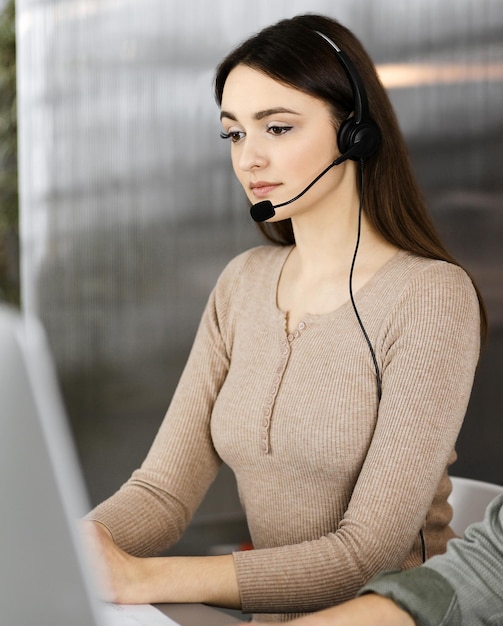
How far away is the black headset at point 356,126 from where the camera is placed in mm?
1390

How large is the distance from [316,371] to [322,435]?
107 millimetres

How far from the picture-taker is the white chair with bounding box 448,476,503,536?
1503 mm

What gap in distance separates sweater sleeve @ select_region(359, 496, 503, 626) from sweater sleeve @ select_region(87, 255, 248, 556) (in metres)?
0.51

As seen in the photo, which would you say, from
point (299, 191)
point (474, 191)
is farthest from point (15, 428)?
point (474, 191)

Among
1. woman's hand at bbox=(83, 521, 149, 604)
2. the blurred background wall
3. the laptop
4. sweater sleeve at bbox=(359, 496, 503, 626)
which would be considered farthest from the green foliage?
the laptop

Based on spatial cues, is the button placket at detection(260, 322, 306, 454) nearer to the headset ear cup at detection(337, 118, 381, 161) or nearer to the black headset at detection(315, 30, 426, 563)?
the black headset at detection(315, 30, 426, 563)

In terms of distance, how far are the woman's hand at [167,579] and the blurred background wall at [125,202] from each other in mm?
1996

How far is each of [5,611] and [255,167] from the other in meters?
1.07

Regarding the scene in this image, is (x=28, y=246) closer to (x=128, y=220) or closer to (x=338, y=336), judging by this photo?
(x=128, y=220)

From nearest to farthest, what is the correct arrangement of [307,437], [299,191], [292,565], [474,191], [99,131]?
[292,565], [307,437], [299,191], [474,191], [99,131]

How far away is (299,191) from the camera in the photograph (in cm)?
142

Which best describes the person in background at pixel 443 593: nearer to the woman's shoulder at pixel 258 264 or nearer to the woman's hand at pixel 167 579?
the woman's hand at pixel 167 579

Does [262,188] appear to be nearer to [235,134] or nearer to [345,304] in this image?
[235,134]

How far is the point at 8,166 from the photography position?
10.9 feet
